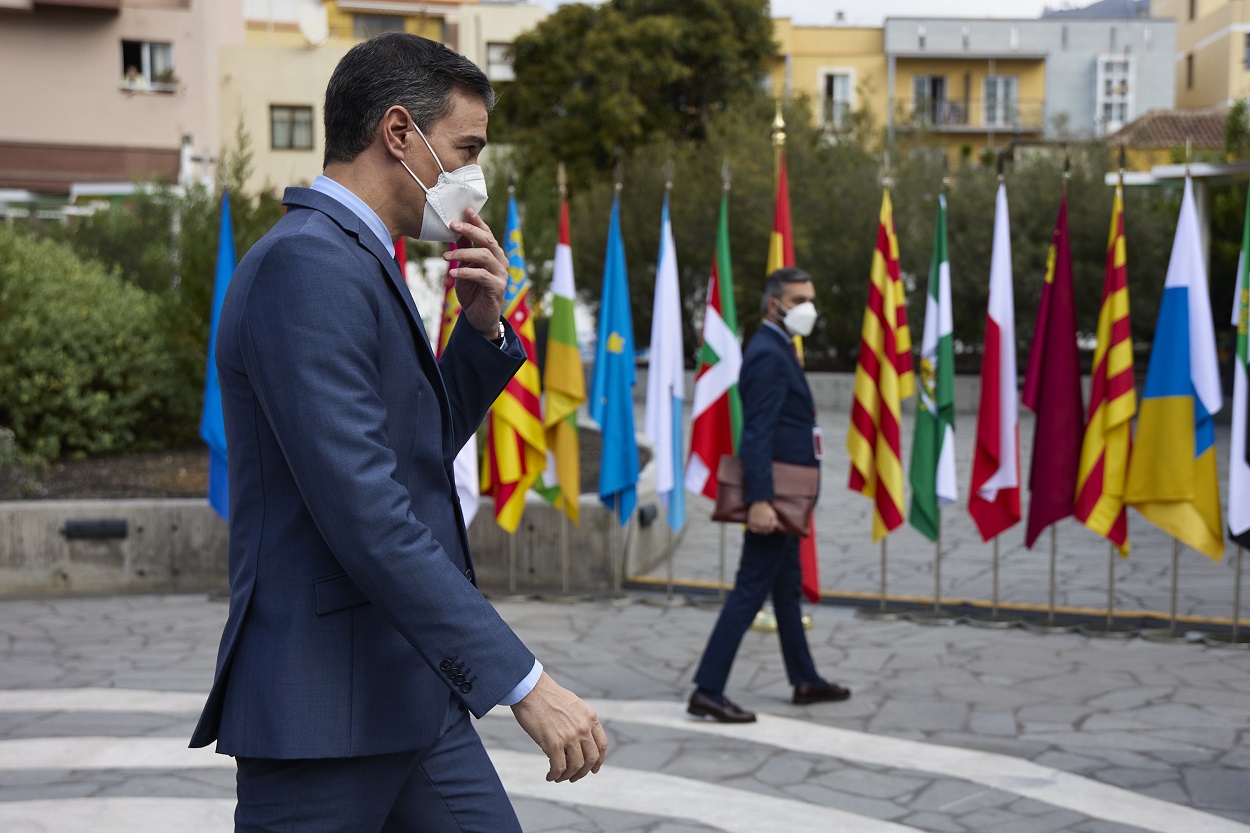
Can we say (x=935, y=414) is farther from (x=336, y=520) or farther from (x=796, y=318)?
(x=336, y=520)

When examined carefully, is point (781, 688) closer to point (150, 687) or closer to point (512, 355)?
point (150, 687)

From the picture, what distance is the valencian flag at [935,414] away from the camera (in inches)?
322

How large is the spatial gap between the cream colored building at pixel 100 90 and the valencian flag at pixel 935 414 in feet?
92.6

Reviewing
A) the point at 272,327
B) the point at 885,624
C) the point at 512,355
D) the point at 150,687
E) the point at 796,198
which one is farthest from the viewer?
the point at 796,198

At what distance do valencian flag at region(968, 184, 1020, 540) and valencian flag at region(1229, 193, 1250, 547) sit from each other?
1232 mm

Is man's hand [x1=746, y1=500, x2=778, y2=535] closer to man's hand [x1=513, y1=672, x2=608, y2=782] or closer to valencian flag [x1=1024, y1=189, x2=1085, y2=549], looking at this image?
valencian flag [x1=1024, y1=189, x2=1085, y2=549]

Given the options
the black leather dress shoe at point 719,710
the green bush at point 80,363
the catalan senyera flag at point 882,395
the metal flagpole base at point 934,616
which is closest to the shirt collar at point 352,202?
the black leather dress shoe at point 719,710

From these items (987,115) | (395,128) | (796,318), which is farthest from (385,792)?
(987,115)

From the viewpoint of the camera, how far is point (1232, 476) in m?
6.92

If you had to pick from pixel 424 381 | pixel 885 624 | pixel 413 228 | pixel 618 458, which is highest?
pixel 413 228

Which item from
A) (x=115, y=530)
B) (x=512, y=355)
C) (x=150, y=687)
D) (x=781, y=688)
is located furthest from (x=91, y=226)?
(x=512, y=355)

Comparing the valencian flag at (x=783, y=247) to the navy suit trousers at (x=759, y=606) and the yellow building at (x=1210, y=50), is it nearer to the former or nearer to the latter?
the navy suit trousers at (x=759, y=606)

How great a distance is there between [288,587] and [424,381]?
0.39 metres

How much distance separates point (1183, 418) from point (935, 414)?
4.51 feet
